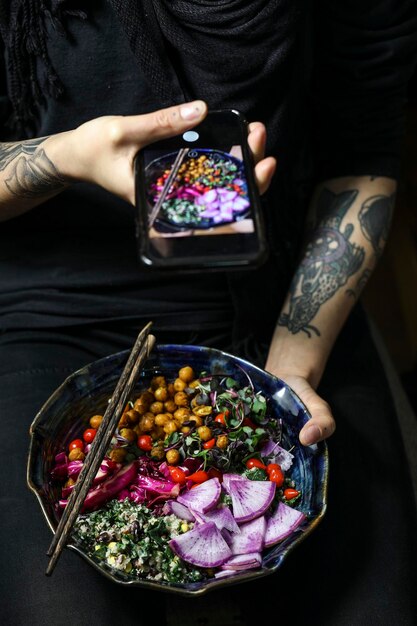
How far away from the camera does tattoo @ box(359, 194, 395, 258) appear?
980 mm

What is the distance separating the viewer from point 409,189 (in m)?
1.49

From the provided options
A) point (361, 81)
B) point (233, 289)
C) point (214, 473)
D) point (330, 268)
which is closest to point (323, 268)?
point (330, 268)

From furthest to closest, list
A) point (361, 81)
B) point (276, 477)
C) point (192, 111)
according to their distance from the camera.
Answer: point (361, 81)
point (276, 477)
point (192, 111)

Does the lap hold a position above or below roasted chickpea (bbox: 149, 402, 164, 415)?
below

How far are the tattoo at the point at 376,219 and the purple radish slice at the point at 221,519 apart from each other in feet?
1.45

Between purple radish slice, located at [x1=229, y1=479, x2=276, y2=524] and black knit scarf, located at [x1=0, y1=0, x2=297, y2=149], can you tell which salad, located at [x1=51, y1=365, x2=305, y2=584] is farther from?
black knit scarf, located at [x1=0, y1=0, x2=297, y2=149]

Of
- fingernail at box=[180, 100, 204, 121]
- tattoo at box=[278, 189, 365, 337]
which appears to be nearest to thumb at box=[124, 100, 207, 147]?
fingernail at box=[180, 100, 204, 121]

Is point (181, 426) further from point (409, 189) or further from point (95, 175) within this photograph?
point (409, 189)

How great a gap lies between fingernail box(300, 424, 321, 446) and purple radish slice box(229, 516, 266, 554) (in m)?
0.09

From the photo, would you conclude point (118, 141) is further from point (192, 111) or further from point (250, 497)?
point (250, 497)

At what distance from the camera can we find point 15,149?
2.71ft

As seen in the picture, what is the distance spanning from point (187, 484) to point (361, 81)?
53 cm

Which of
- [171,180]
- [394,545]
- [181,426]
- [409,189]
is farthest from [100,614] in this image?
[409,189]

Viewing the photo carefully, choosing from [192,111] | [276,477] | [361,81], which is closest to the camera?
[192,111]
